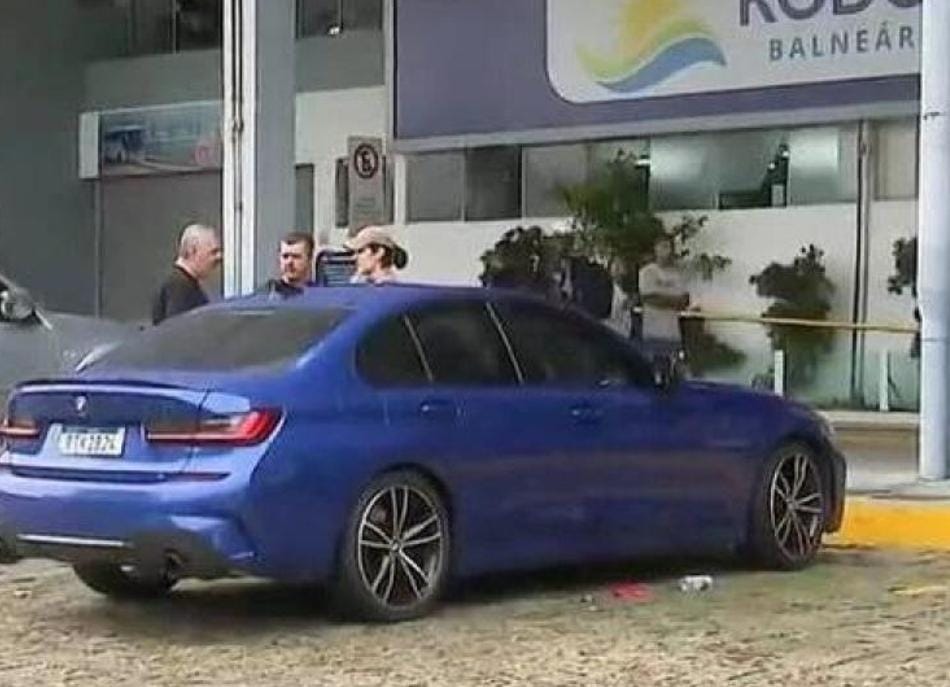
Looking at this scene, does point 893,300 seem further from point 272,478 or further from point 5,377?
point 272,478

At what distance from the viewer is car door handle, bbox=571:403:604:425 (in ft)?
33.7

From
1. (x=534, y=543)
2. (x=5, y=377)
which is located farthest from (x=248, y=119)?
(x=534, y=543)

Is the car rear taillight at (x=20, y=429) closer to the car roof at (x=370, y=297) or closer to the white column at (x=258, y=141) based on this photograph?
the car roof at (x=370, y=297)

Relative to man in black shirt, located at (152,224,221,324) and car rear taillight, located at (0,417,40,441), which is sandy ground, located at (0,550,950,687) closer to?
car rear taillight, located at (0,417,40,441)

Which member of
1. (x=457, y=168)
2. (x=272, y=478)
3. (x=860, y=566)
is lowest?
(x=860, y=566)

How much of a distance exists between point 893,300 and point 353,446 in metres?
13.2

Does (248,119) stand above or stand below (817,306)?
above

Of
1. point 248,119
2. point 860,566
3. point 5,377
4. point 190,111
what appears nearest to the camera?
point 860,566

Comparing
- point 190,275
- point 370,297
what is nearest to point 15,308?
point 190,275

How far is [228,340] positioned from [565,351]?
1724mm

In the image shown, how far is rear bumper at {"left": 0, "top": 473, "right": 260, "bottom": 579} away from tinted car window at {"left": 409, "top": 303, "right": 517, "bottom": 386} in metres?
1.41

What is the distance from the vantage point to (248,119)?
17.6 metres

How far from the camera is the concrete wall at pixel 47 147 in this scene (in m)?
31.3

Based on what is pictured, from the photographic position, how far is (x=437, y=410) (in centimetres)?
967
